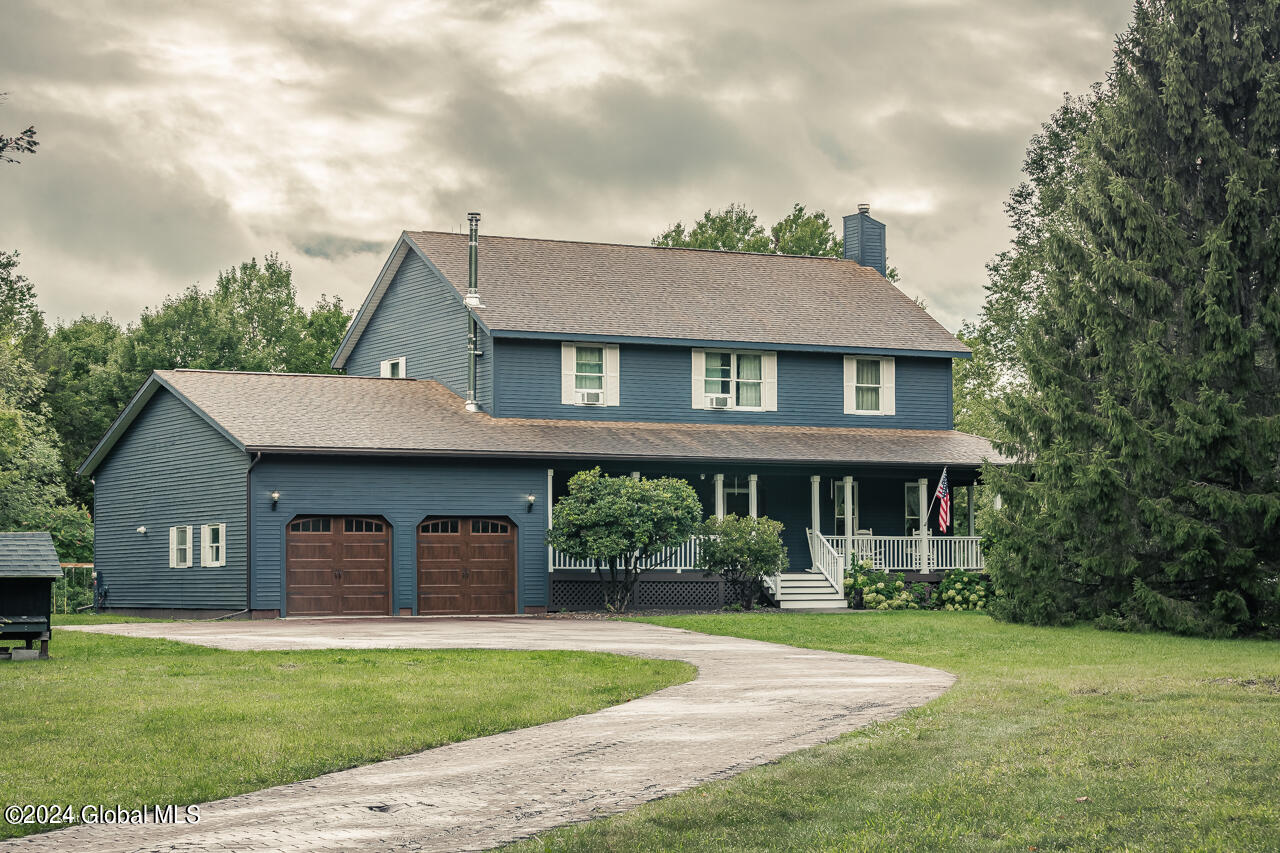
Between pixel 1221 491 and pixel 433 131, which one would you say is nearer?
pixel 1221 491

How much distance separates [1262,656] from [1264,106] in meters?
9.67

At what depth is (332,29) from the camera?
1309 inches

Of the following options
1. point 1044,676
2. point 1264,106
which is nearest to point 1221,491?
point 1264,106

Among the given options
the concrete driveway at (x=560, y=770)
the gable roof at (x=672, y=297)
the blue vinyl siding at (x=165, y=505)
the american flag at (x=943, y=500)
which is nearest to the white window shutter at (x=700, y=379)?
the gable roof at (x=672, y=297)

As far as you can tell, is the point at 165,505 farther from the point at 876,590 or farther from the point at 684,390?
the point at 876,590

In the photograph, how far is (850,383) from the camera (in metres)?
36.7

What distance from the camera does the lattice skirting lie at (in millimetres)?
31438

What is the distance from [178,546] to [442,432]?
6680 mm

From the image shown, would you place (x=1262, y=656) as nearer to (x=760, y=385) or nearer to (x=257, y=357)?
(x=760, y=385)

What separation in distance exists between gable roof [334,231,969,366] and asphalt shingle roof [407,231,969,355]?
0.04m

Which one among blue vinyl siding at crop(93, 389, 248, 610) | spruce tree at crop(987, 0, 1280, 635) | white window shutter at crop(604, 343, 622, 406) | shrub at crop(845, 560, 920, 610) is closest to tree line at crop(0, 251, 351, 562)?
blue vinyl siding at crop(93, 389, 248, 610)

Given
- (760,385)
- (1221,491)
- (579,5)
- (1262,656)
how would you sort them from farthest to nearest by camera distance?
(760,385) < (579,5) < (1221,491) < (1262,656)

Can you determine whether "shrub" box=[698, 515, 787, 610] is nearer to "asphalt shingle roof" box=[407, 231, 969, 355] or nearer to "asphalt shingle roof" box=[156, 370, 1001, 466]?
"asphalt shingle roof" box=[156, 370, 1001, 466]

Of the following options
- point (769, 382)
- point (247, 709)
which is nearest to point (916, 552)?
point (769, 382)
